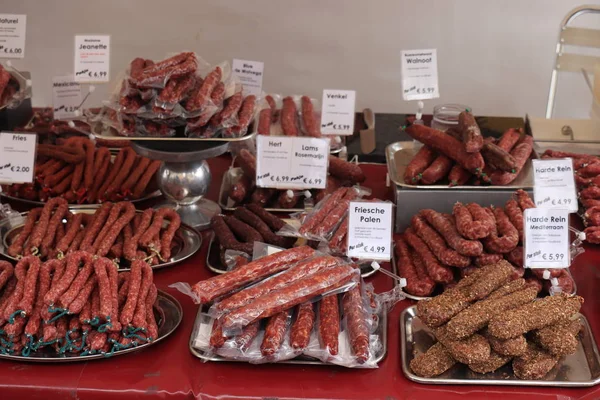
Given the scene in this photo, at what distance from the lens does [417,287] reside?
2.71 m

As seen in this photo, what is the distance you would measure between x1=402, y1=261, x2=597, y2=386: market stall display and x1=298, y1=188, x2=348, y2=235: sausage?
2.30ft

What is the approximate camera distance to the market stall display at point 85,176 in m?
3.45

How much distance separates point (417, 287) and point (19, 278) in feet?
4.93

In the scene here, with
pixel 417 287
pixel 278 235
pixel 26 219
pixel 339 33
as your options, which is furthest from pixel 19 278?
pixel 339 33

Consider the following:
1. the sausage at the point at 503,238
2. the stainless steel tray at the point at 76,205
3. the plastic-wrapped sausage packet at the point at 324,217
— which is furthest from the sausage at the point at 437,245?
the stainless steel tray at the point at 76,205

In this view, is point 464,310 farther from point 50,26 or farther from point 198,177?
point 50,26

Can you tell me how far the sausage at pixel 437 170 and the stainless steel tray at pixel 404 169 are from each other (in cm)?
4

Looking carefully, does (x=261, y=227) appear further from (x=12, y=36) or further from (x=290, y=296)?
(x=12, y=36)

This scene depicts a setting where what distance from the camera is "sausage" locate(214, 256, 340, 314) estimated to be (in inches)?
94.3

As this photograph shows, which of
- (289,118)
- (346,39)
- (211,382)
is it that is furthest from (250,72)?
(346,39)

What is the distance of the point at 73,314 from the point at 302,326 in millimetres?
800

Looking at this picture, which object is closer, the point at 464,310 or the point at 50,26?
the point at 464,310

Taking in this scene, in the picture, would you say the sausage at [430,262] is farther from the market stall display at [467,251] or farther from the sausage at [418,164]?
the sausage at [418,164]

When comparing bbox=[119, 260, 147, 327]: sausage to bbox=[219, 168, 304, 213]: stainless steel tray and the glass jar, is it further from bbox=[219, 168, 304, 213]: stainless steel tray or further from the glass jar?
the glass jar
